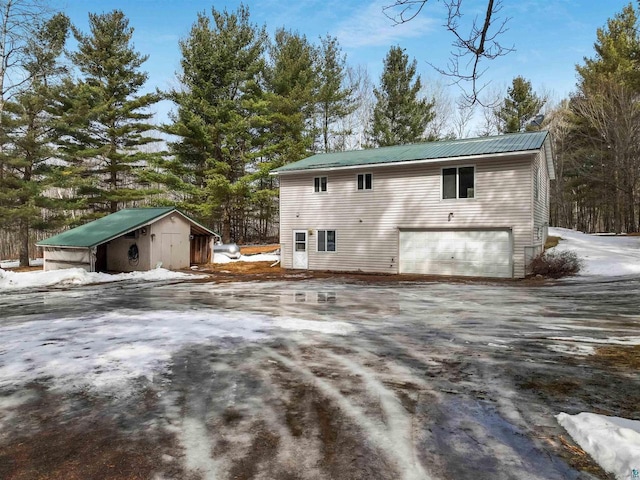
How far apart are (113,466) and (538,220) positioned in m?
17.7

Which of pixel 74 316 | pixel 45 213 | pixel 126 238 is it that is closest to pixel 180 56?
pixel 126 238

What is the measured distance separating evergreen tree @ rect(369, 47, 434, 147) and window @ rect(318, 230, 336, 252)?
1551 centimetres

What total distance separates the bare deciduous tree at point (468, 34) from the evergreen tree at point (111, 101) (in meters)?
25.6

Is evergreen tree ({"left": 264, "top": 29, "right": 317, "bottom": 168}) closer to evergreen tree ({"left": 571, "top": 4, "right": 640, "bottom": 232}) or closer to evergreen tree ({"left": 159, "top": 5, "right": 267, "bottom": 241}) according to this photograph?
evergreen tree ({"left": 159, "top": 5, "right": 267, "bottom": 241})

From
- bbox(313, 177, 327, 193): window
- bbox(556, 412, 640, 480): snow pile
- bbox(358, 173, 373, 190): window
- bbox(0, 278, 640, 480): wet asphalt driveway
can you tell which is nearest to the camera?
bbox(556, 412, 640, 480): snow pile

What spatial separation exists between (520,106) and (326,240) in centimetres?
2474

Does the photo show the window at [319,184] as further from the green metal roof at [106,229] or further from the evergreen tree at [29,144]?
the evergreen tree at [29,144]

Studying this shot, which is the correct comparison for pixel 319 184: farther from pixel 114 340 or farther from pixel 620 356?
pixel 620 356

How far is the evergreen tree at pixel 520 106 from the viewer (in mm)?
32938

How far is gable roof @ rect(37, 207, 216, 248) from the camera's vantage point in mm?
16906

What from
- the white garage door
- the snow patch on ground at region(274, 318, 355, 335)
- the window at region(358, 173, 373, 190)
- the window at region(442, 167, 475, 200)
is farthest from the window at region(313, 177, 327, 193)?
the snow patch on ground at region(274, 318, 355, 335)

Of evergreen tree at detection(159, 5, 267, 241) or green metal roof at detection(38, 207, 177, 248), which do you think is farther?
evergreen tree at detection(159, 5, 267, 241)

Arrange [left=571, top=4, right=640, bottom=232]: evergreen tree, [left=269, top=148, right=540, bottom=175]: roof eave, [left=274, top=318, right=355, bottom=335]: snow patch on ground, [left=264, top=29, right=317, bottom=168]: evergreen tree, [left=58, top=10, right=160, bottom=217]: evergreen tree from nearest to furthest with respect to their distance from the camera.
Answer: [left=274, top=318, right=355, bottom=335]: snow patch on ground → [left=269, top=148, right=540, bottom=175]: roof eave → [left=58, top=10, right=160, bottom=217]: evergreen tree → [left=571, top=4, right=640, bottom=232]: evergreen tree → [left=264, top=29, right=317, bottom=168]: evergreen tree

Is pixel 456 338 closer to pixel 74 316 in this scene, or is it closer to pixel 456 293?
pixel 456 293
